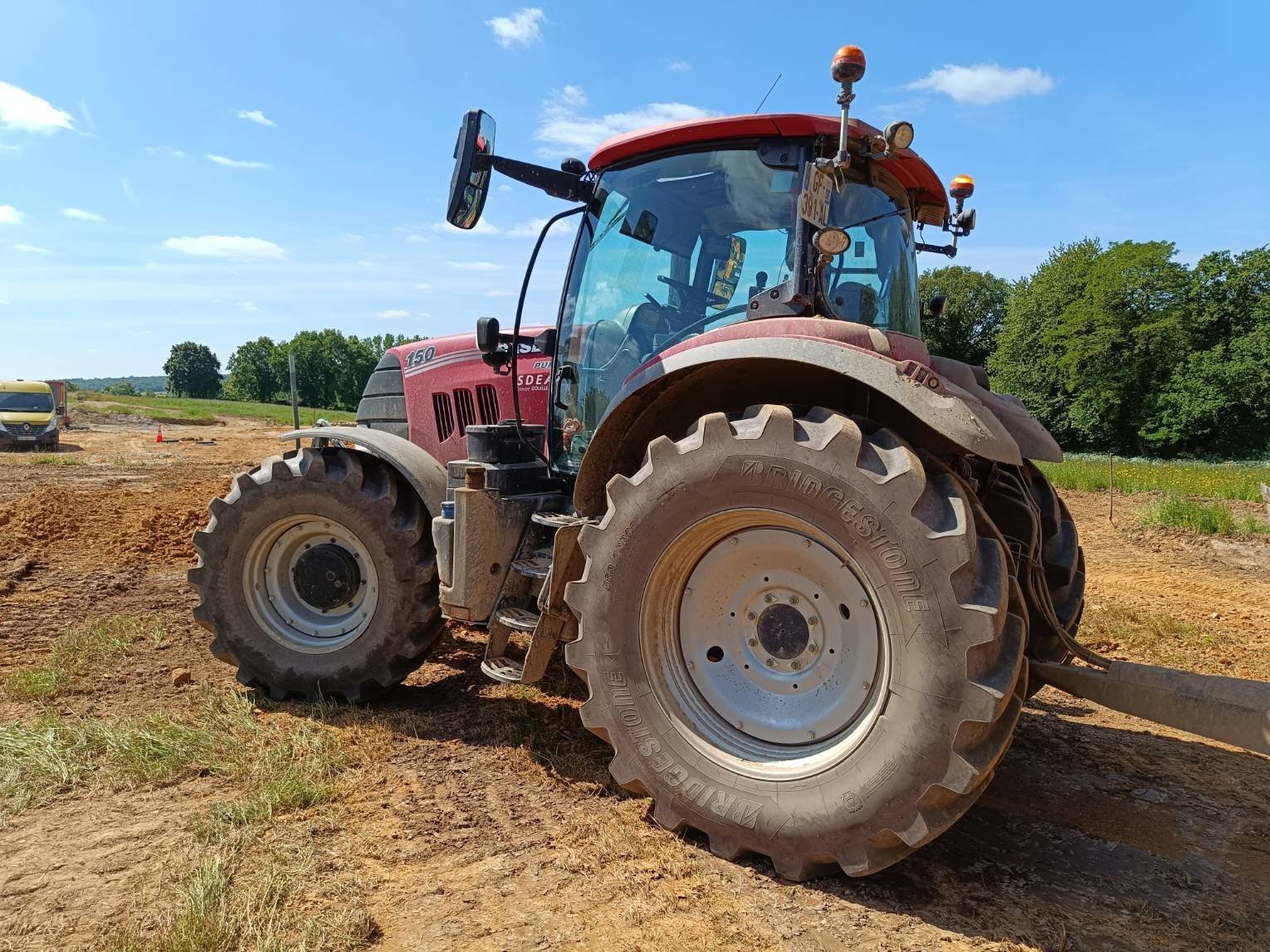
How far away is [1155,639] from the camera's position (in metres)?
5.66

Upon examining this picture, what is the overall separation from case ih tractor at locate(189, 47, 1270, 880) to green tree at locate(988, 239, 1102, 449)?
44.7 metres

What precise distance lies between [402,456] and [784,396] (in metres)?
2.00

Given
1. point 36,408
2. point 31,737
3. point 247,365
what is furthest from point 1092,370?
point 247,365

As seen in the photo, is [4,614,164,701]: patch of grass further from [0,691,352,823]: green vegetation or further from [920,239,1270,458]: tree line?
[920,239,1270,458]: tree line

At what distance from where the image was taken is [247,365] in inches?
4040

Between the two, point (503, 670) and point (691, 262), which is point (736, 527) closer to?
point (691, 262)

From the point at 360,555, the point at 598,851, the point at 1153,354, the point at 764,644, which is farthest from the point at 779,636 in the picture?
the point at 1153,354

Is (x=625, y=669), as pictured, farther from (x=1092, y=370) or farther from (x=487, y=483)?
(x=1092, y=370)

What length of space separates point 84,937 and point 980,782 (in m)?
2.59

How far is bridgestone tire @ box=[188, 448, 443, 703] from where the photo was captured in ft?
13.1

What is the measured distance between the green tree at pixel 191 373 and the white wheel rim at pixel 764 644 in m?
119

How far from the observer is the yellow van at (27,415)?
22.0m

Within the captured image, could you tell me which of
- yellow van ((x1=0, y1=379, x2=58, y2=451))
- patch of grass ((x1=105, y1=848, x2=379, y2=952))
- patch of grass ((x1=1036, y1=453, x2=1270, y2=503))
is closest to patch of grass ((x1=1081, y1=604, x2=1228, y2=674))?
patch of grass ((x1=105, y1=848, x2=379, y2=952))

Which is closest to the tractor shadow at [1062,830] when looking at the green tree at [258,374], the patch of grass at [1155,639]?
the patch of grass at [1155,639]
